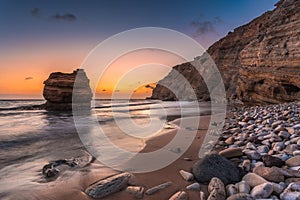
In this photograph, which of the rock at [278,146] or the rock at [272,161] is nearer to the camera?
the rock at [272,161]

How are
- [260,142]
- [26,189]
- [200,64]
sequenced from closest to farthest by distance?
[26,189]
[260,142]
[200,64]

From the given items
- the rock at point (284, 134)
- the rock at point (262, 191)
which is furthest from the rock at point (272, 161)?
the rock at point (284, 134)

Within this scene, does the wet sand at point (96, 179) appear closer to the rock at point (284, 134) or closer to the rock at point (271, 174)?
the rock at point (271, 174)

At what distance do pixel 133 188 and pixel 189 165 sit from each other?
4.31ft

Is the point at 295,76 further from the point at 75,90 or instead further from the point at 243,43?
the point at 243,43

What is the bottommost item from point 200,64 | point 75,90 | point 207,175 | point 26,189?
point 26,189

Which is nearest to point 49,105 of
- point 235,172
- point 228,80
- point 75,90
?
point 75,90

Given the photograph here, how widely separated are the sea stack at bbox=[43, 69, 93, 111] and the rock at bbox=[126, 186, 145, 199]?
27.5 metres

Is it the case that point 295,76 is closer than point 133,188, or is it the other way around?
point 133,188

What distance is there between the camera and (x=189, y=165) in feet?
12.4

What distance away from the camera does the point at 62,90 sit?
27734 mm

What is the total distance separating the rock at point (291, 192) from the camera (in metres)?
2.21

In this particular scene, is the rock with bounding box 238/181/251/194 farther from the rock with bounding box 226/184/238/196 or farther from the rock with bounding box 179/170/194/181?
the rock with bounding box 179/170/194/181

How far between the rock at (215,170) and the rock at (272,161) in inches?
20.9
